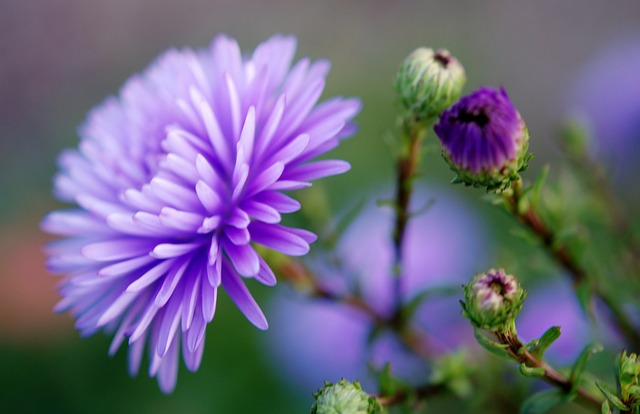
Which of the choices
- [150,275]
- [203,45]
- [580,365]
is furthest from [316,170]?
[203,45]

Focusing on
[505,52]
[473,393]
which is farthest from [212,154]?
[505,52]

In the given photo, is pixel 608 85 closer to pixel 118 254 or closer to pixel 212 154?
pixel 212 154

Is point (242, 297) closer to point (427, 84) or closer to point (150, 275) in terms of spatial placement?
point (150, 275)

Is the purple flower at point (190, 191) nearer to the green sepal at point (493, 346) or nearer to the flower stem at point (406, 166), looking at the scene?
the flower stem at point (406, 166)

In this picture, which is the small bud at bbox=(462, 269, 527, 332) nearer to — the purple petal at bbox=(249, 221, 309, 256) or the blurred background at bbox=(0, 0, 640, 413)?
the purple petal at bbox=(249, 221, 309, 256)

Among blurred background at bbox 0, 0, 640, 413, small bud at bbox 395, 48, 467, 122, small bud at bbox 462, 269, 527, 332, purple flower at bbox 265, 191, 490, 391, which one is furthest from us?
blurred background at bbox 0, 0, 640, 413

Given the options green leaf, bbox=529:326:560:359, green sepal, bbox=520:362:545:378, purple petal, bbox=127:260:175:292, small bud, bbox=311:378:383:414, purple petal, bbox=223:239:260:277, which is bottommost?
small bud, bbox=311:378:383:414

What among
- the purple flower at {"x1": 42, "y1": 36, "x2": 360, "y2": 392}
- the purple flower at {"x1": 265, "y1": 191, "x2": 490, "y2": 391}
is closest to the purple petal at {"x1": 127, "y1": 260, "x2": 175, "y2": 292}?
the purple flower at {"x1": 42, "y1": 36, "x2": 360, "y2": 392}
